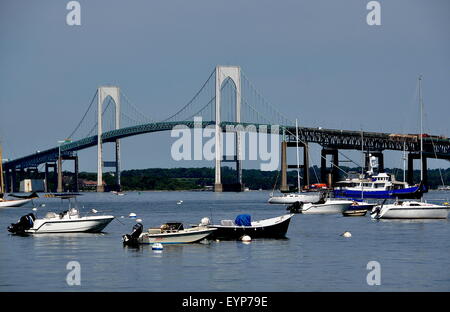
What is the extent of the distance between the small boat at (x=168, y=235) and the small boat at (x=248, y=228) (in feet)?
5.27

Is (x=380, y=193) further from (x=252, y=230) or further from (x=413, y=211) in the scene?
(x=252, y=230)

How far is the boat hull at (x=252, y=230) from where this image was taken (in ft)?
164

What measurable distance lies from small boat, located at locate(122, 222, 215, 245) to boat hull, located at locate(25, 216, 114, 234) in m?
8.14

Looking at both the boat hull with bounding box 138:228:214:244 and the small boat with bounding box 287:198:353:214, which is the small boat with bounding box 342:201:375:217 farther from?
the boat hull with bounding box 138:228:214:244

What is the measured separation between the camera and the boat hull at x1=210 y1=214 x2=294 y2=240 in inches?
1962

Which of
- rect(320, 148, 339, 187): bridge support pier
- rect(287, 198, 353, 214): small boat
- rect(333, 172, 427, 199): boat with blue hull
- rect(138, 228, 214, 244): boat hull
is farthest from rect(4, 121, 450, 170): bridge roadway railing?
rect(138, 228, 214, 244): boat hull

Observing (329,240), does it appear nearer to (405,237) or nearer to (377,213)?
(405,237)

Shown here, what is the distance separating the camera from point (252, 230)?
1980 inches

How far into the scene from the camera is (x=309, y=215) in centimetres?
8250

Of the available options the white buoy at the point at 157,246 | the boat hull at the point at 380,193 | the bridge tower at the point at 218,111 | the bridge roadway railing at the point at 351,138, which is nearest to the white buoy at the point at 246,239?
the white buoy at the point at 157,246
